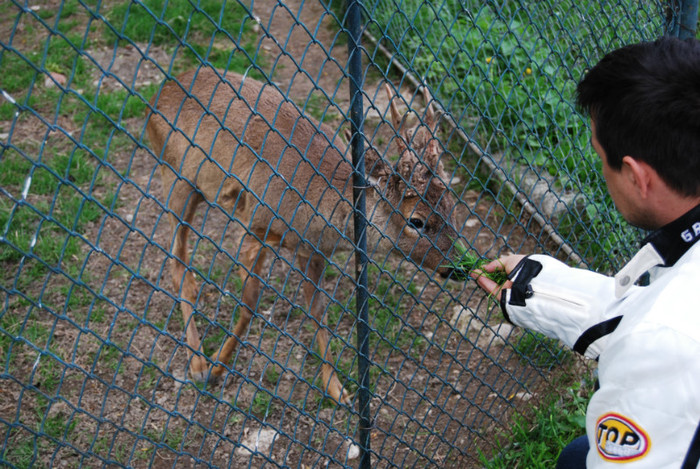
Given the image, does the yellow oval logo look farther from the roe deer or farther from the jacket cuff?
the roe deer

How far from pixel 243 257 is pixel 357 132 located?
1.90 meters

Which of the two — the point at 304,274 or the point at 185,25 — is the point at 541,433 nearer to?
the point at 304,274

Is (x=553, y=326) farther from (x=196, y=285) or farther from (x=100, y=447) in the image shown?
(x=196, y=285)

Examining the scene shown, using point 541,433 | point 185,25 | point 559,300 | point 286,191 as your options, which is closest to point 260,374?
point 286,191

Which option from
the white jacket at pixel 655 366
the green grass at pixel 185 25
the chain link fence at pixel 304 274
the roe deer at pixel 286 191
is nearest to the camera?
the white jacket at pixel 655 366

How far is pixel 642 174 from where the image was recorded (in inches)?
68.4

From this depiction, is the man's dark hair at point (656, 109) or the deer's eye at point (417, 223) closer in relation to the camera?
the man's dark hair at point (656, 109)

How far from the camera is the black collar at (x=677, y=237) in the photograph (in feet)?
5.65

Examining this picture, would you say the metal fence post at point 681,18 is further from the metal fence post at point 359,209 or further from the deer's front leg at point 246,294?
the deer's front leg at point 246,294

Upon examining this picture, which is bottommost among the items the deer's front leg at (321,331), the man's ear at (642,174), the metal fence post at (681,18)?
the deer's front leg at (321,331)

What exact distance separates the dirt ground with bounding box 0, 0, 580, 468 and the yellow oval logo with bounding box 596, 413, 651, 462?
123 cm

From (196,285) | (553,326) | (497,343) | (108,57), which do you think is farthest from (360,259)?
(108,57)

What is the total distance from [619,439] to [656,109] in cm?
81

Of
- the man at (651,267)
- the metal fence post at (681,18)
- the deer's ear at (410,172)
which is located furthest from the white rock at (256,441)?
the metal fence post at (681,18)
